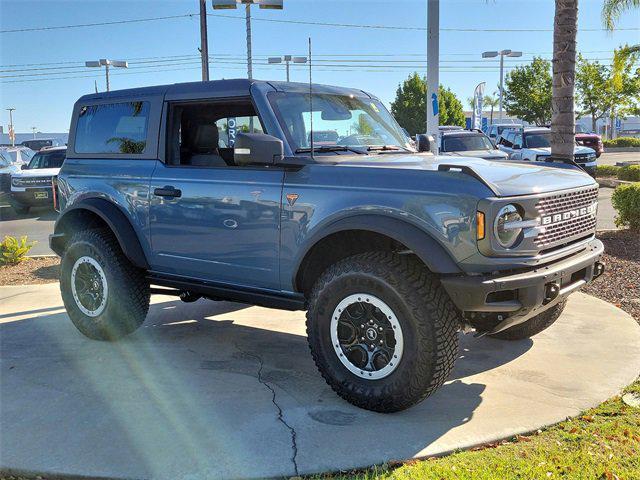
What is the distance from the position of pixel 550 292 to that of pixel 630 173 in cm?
1924

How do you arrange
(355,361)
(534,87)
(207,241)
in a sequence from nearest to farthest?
(355,361), (207,241), (534,87)

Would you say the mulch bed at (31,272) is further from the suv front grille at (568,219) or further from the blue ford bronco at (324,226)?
the suv front grille at (568,219)

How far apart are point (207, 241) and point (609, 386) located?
297cm

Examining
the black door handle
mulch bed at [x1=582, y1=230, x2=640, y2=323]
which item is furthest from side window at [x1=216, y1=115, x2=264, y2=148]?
mulch bed at [x1=582, y1=230, x2=640, y2=323]

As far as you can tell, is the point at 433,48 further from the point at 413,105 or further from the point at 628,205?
the point at 413,105

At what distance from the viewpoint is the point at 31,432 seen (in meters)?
3.74

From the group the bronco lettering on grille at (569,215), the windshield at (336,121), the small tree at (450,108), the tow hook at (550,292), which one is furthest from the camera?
the small tree at (450,108)

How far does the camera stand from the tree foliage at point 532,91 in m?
47.1

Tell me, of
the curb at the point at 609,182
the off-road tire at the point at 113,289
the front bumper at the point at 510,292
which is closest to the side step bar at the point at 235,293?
the off-road tire at the point at 113,289

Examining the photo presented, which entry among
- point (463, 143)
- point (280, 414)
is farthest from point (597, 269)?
point (463, 143)

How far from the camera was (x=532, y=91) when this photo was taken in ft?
157

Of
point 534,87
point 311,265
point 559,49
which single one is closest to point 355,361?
point 311,265

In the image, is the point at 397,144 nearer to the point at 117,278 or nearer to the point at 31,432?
the point at 117,278

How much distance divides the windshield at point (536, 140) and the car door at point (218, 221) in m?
17.3
